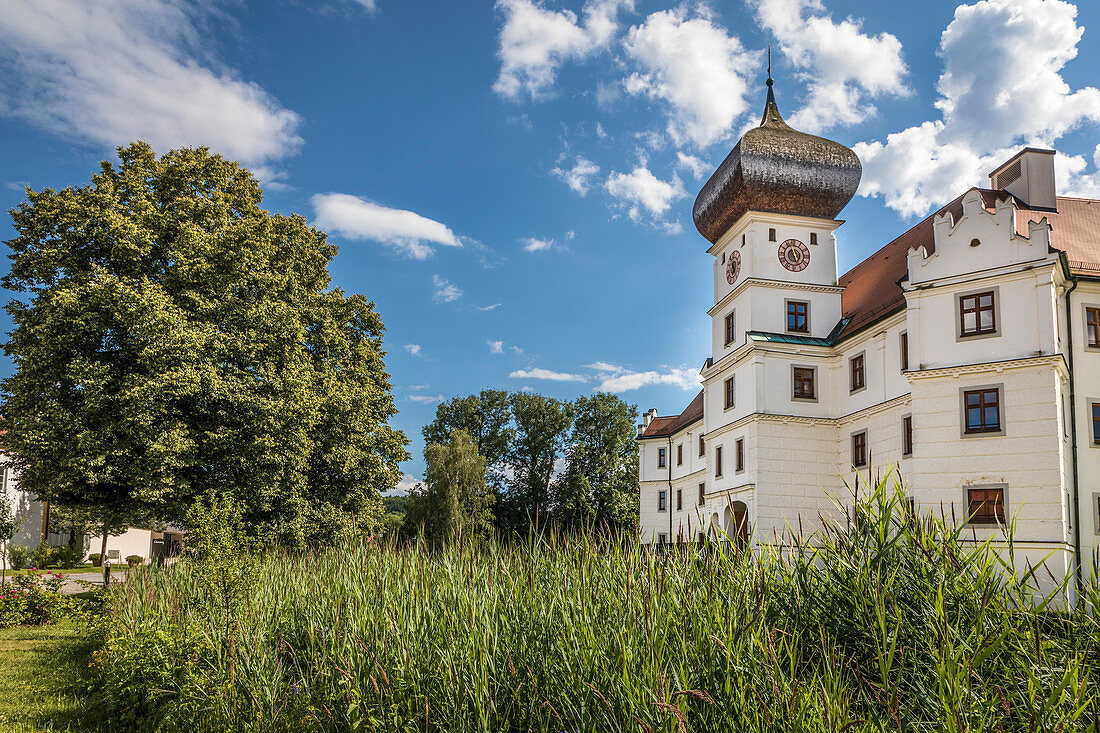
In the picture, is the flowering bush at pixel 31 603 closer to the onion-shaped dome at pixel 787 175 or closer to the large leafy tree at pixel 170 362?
the large leafy tree at pixel 170 362

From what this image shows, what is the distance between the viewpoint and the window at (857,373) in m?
29.3

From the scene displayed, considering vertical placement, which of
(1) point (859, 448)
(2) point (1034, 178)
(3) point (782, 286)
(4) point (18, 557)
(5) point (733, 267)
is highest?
(2) point (1034, 178)

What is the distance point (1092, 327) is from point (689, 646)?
25.2m

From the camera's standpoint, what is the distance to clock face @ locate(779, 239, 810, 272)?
107 ft

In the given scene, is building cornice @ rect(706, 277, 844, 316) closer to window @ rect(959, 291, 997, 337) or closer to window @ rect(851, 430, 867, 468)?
window @ rect(851, 430, 867, 468)

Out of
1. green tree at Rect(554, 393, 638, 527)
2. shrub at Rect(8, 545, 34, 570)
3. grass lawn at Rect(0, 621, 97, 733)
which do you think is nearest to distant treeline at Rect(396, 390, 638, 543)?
green tree at Rect(554, 393, 638, 527)

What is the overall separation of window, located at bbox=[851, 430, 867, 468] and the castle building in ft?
0.17

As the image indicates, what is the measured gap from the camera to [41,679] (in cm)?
1105


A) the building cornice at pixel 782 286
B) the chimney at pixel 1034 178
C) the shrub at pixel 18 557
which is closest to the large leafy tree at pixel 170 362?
the shrub at pixel 18 557

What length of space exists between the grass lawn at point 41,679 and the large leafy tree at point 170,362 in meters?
4.87

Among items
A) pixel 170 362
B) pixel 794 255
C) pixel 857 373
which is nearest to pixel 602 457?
pixel 794 255

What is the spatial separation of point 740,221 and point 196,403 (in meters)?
22.5

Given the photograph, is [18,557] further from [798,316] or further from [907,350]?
[907,350]

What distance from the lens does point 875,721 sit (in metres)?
3.91
